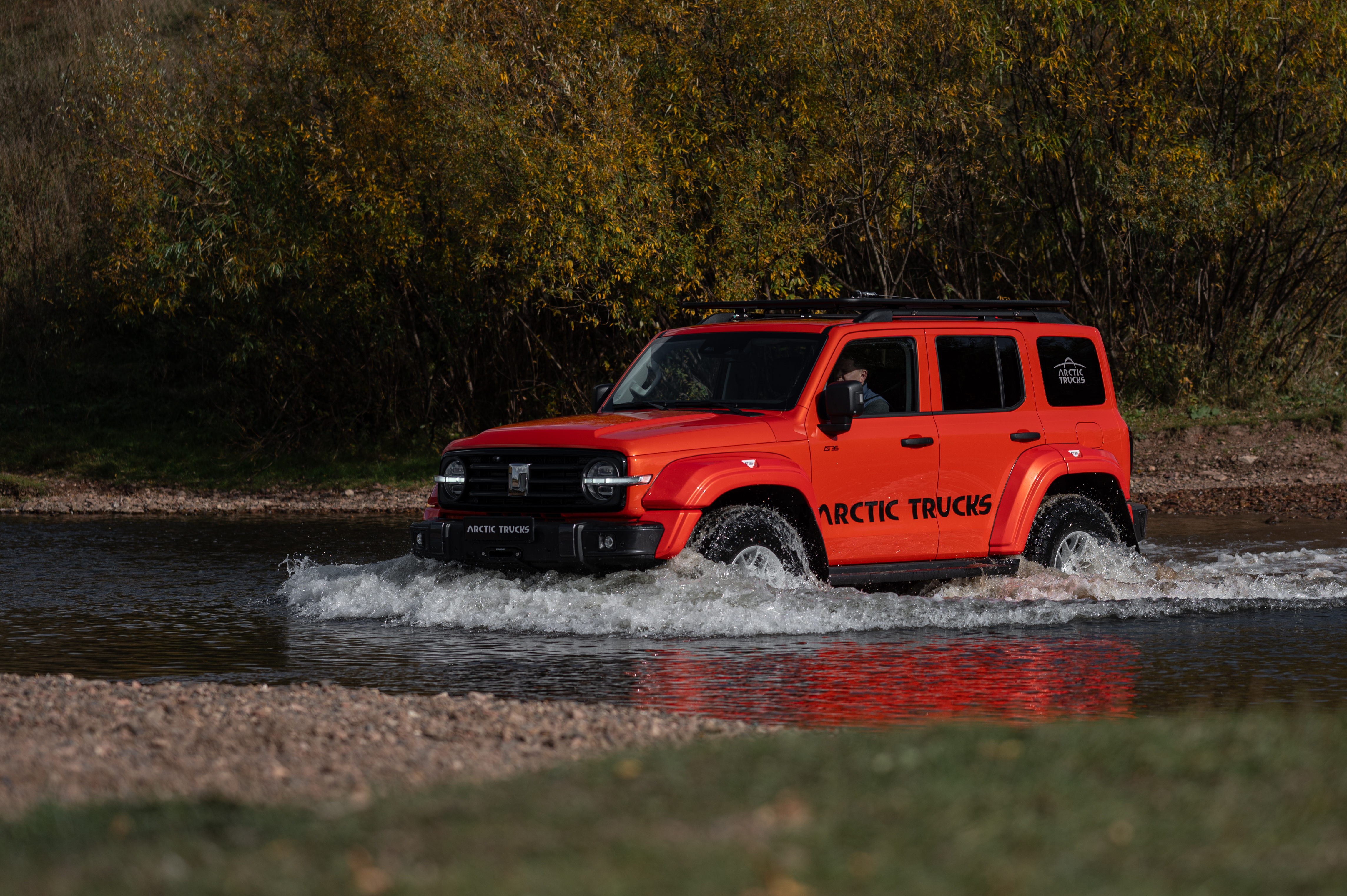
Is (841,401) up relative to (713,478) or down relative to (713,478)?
up

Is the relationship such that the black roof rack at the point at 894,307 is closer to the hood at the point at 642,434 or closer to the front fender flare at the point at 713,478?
the hood at the point at 642,434

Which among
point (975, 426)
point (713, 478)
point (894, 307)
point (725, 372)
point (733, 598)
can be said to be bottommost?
point (733, 598)

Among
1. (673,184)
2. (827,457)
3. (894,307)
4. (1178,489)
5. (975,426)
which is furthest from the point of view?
(673,184)

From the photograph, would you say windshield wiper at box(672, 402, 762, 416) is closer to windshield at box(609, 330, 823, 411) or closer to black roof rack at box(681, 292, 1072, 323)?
windshield at box(609, 330, 823, 411)

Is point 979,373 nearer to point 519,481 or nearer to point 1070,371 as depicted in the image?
point 1070,371

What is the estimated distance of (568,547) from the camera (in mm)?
9758

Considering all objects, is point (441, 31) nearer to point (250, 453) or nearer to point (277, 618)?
point (250, 453)

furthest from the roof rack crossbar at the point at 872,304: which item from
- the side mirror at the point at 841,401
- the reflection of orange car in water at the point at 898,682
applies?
the reflection of orange car in water at the point at 898,682

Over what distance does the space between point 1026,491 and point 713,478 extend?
2513 mm

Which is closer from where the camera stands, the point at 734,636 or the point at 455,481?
the point at 734,636

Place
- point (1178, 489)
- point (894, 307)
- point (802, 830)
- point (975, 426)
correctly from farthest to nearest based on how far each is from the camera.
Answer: point (1178, 489) → point (894, 307) → point (975, 426) → point (802, 830)

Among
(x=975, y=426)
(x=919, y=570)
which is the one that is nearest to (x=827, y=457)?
(x=919, y=570)

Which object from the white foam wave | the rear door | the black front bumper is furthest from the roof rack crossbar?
the black front bumper

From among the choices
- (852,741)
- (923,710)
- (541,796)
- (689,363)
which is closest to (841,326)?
(689,363)
